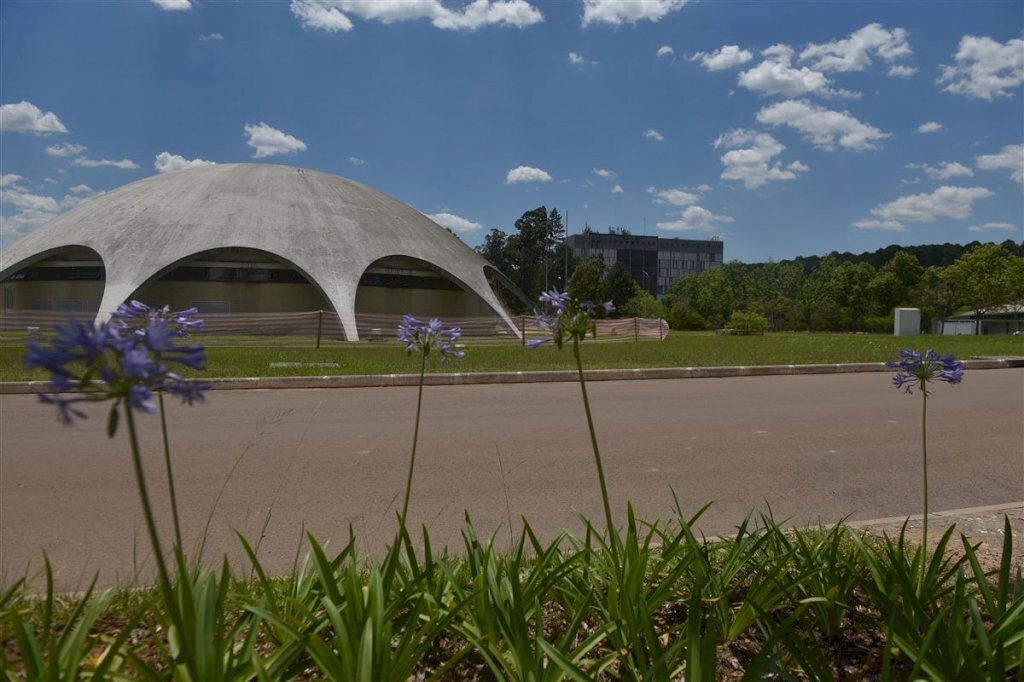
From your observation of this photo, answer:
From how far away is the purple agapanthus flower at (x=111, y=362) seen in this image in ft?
4.10

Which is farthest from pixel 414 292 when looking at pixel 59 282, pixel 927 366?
pixel 927 366

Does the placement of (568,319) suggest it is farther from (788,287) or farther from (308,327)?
(788,287)

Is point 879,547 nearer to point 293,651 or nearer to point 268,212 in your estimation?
point 293,651

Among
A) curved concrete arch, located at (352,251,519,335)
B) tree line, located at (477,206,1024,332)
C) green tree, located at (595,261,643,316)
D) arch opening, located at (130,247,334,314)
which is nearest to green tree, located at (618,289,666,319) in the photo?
tree line, located at (477,206,1024,332)

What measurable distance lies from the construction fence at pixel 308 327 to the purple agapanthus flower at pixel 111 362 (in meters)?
23.4

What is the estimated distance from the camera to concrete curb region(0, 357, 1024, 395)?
11555mm

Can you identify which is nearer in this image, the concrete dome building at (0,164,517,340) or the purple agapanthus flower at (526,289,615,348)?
the purple agapanthus flower at (526,289,615,348)

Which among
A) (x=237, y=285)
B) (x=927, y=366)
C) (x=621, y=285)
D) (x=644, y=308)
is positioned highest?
(x=621, y=285)

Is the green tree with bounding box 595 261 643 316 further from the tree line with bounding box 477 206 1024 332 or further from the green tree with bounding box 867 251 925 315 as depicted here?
the green tree with bounding box 867 251 925 315

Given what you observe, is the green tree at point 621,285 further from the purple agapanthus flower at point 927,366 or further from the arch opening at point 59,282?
the purple agapanthus flower at point 927,366

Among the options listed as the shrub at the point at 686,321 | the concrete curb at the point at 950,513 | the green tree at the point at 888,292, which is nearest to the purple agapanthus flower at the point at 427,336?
the concrete curb at the point at 950,513

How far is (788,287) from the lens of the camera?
75.4 m

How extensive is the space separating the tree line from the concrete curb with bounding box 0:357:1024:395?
3381cm

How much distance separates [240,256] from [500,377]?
2685 cm
